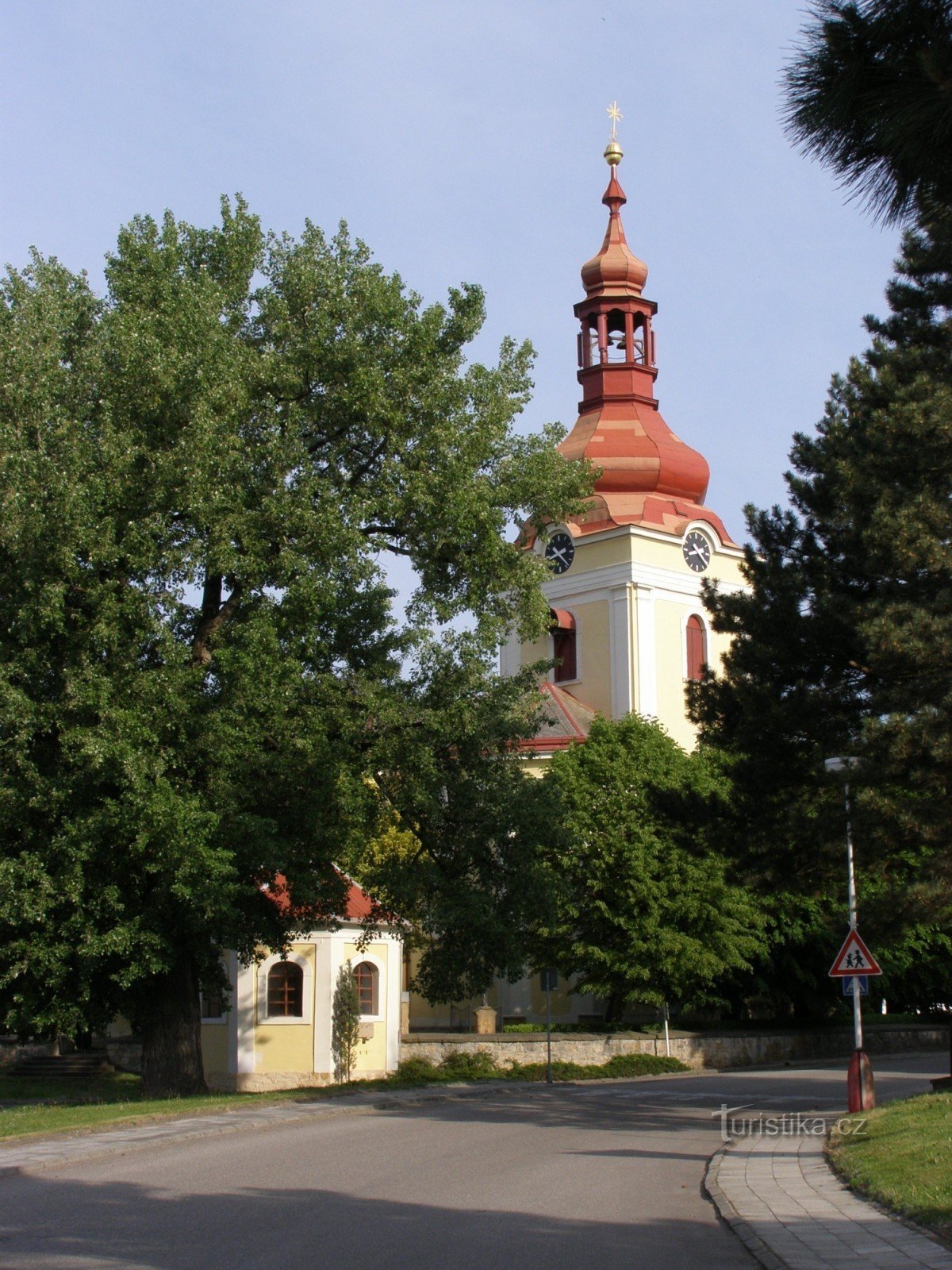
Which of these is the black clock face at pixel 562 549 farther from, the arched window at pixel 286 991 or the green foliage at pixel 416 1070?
the arched window at pixel 286 991

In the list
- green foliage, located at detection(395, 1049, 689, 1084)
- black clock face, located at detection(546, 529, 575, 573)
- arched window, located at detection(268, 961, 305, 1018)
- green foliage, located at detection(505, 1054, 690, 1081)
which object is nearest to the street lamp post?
green foliage, located at detection(395, 1049, 689, 1084)

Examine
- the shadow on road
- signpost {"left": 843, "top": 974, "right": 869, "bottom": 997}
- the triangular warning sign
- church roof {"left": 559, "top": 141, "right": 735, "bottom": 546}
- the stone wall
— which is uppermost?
church roof {"left": 559, "top": 141, "right": 735, "bottom": 546}

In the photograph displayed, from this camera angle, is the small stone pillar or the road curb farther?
the small stone pillar

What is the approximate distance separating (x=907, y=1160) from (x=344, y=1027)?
2138cm

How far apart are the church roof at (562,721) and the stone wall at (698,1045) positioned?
35.3 feet

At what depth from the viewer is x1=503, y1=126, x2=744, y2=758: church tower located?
52.1m

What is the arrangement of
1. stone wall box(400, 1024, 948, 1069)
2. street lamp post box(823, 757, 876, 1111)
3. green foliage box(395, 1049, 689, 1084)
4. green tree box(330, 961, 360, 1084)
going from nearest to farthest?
street lamp post box(823, 757, 876, 1111), green foliage box(395, 1049, 689, 1084), green tree box(330, 961, 360, 1084), stone wall box(400, 1024, 948, 1069)

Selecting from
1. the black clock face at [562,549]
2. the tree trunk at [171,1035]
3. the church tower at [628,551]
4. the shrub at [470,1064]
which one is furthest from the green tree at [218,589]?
the black clock face at [562,549]

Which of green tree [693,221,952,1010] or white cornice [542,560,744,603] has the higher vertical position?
white cornice [542,560,744,603]

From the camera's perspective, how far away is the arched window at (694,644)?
53094 millimetres

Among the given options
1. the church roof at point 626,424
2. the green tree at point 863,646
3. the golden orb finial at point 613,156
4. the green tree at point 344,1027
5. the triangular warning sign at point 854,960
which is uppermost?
the golden orb finial at point 613,156

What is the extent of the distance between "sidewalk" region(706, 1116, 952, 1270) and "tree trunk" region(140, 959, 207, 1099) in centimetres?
998

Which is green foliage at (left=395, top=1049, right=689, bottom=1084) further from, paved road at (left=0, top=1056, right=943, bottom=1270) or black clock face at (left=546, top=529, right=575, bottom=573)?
black clock face at (left=546, top=529, right=575, bottom=573)

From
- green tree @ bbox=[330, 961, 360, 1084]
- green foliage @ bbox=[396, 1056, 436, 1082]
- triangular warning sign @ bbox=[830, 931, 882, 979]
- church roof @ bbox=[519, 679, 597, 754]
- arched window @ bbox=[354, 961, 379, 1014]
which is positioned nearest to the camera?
triangular warning sign @ bbox=[830, 931, 882, 979]
